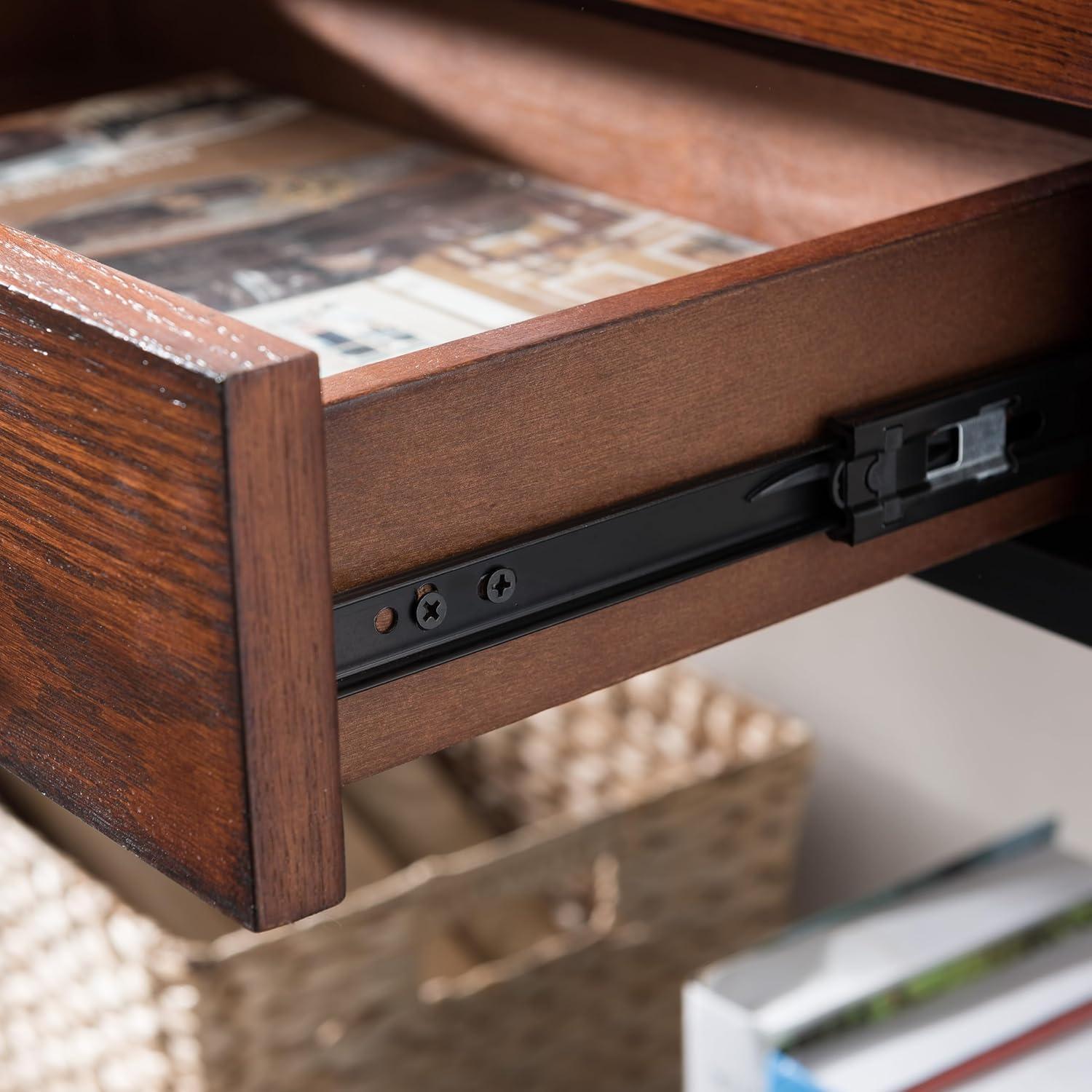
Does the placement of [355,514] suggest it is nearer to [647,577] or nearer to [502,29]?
[647,577]

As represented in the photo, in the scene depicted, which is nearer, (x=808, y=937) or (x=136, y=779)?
(x=136, y=779)

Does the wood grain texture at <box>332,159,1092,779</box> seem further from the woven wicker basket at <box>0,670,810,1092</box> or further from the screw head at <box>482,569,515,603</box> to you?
the woven wicker basket at <box>0,670,810,1092</box>

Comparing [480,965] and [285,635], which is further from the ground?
[285,635]

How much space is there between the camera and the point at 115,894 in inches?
35.3

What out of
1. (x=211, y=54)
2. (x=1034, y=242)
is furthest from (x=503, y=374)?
(x=211, y=54)

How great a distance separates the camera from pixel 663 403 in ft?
1.36

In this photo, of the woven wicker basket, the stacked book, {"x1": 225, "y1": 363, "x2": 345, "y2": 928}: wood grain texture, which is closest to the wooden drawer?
{"x1": 225, "y1": 363, "x2": 345, "y2": 928}: wood grain texture

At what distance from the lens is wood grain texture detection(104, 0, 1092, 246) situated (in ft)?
1.85

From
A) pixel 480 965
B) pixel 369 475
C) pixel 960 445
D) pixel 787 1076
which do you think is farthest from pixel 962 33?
pixel 480 965

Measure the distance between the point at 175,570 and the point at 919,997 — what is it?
0.45 m

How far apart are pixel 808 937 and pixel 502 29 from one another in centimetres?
40

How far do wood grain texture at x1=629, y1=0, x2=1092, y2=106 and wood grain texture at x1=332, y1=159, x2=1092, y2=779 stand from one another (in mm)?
35

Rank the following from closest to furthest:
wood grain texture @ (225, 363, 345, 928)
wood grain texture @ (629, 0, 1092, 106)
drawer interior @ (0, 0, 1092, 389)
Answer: wood grain texture @ (225, 363, 345, 928), wood grain texture @ (629, 0, 1092, 106), drawer interior @ (0, 0, 1092, 389)

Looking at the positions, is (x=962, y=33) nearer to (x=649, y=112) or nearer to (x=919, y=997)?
(x=649, y=112)
